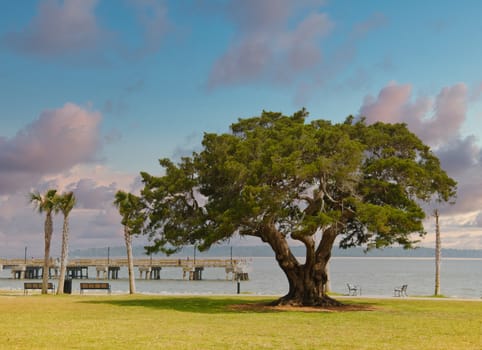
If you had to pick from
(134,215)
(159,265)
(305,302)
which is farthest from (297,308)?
(159,265)

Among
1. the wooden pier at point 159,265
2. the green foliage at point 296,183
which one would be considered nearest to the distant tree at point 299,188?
the green foliage at point 296,183

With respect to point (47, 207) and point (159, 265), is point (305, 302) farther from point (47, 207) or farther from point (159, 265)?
point (159, 265)

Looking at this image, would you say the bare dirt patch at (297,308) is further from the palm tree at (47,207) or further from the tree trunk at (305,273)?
the palm tree at (47,207)

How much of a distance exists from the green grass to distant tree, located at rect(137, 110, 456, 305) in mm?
3623

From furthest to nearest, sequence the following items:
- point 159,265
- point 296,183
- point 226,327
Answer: point 159,265, point 296,183, point 226,327

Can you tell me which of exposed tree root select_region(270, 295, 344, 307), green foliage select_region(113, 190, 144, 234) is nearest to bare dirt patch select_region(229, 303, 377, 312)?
exposed tree root select_region(270, 295, 344, 307)

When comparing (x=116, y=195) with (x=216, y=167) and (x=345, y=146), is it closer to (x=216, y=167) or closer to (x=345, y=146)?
(x=216, y=167)

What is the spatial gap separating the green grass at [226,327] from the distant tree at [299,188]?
11.9 ft

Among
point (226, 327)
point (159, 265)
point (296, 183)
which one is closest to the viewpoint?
point (226, 327)

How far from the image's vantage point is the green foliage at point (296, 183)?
84.1 ft

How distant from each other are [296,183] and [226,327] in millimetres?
9333

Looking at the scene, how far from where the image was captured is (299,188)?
2788 centimetres

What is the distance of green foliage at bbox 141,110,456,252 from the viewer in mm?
25641

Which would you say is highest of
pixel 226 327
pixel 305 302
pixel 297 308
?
pixel 226 327
